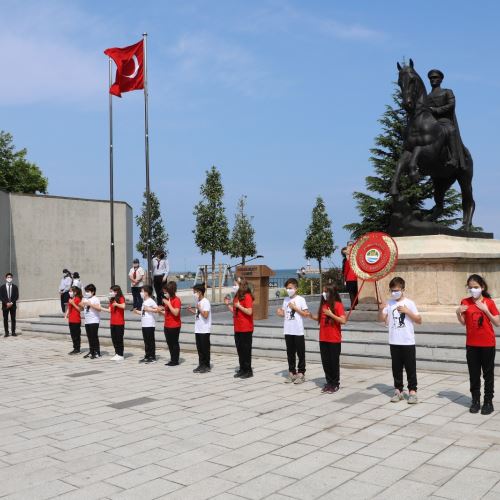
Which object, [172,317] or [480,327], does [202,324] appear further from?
[480,327]

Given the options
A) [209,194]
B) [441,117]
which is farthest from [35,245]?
[441,117]

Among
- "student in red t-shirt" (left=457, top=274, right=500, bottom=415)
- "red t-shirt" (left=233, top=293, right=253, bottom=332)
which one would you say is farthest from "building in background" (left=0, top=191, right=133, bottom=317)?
"student in red t-shirt" (left=457, top=274, right=500, bottom=415)

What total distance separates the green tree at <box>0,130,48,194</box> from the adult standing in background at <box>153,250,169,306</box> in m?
32.9

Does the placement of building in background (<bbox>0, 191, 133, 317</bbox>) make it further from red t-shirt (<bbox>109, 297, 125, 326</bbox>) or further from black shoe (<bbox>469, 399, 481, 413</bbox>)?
black shoe (<bbox>469, 399, 481, 413</bbox>)

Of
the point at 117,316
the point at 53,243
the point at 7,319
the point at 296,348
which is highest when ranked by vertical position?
the point at 53,243

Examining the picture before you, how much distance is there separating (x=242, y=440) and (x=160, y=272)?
10879 millimetres

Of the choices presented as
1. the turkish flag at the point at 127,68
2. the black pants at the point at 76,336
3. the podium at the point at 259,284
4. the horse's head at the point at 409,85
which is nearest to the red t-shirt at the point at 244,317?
the podium at the point at 259,284

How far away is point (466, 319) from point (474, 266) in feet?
20.6

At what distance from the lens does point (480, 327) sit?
21.9 ft

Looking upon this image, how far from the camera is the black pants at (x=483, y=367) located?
662 cm

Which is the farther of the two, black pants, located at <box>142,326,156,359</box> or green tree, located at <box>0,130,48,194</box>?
green tree, located at <box>0,130,48,194</box>

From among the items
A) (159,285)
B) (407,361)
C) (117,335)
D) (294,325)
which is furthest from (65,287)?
(407,361)

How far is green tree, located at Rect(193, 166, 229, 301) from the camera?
25.7 m

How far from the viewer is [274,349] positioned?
11.7m
